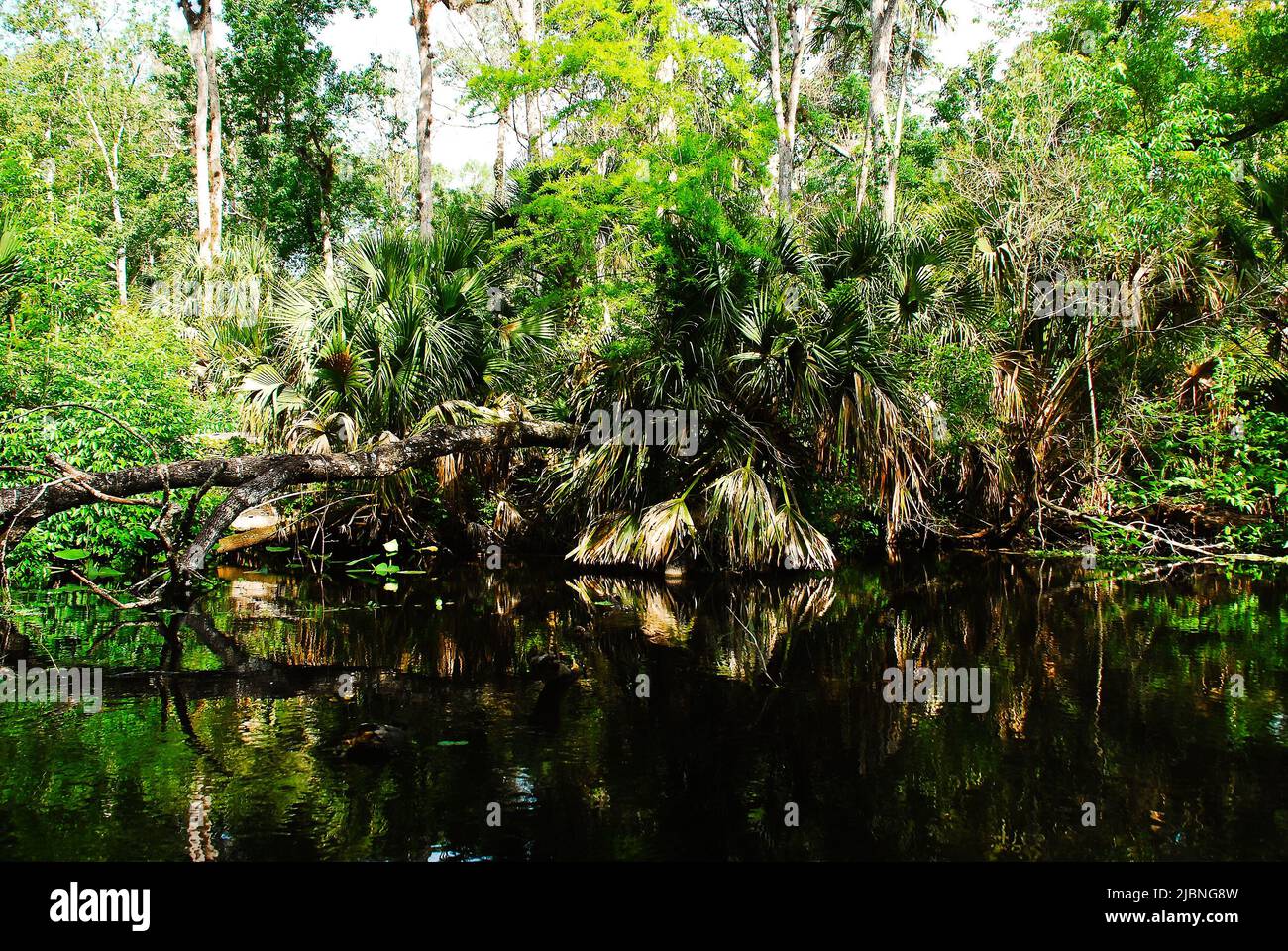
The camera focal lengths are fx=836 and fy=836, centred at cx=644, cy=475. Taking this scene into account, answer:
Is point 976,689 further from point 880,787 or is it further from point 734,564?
point 734,564

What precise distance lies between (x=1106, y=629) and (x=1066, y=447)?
19.5ft

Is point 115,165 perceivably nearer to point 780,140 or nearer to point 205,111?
point 205,111

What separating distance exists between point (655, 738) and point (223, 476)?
18.5ft

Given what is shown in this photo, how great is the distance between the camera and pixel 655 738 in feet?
14.6

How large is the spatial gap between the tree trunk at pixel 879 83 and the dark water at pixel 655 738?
1168 cm

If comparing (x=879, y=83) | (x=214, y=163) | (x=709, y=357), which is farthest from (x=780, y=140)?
(x=214, y=163)

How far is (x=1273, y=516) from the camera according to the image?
37.9ft

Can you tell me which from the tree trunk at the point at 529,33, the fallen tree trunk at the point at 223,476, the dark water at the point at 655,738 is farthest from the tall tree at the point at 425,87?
the dark water at the point at 655,738

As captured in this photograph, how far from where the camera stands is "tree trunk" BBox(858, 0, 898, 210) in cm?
1673

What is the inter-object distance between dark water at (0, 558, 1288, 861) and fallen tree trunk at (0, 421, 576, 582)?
36.5 inches

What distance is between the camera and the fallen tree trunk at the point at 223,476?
6746 millimetres

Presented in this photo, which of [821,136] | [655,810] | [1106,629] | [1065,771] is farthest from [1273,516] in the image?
[821,136]

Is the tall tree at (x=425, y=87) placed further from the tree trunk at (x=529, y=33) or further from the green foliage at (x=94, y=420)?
the green foliage at (x=94, y=420)

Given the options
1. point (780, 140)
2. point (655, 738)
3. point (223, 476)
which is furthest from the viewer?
point (780, 140)
